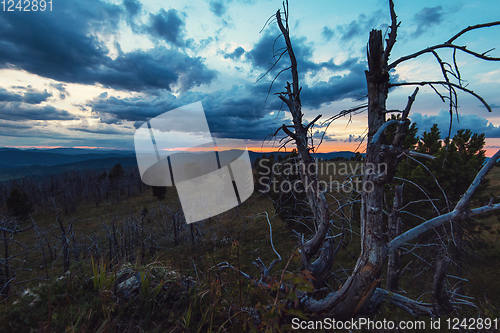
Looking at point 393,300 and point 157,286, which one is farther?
point 157,286

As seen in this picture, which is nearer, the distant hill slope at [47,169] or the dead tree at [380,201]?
the dead tree at [380,201]

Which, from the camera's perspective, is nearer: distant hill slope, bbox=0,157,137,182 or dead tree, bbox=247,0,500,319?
dead tree, bbox=247,0,500,319

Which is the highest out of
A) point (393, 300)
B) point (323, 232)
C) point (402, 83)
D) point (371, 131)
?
point (402, 83)

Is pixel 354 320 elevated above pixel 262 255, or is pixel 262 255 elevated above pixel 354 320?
pixel 354 320

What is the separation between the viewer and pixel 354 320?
2.77 metres

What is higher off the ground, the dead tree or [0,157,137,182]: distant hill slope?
the dead tree

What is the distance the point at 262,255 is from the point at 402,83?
11170 millimetres

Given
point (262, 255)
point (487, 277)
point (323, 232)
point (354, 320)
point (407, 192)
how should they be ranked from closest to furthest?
point (354, 320)
point (323, 232)
point (407, 192)
point (487, 277)
point (262, 255)

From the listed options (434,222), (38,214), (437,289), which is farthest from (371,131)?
(38,214)

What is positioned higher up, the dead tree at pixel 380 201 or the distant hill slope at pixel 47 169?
the dead tree at pixel 380 201

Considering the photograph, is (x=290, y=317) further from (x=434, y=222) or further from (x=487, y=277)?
(x=487, y=277)

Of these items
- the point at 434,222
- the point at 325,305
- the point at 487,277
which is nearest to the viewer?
the point at 434,222

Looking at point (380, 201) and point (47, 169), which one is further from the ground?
point (380, 201)

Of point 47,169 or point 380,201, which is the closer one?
point 380,201
